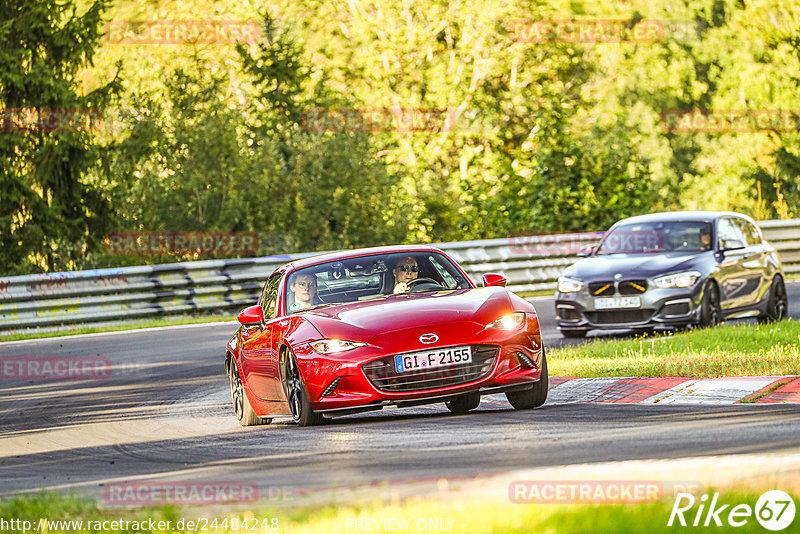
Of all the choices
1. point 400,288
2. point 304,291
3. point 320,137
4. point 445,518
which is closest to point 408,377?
point 400,288

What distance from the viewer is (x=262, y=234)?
1111 inches

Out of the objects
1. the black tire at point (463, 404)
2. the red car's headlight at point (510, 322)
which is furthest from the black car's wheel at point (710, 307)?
A: the red car's headlight at point (510, 322)

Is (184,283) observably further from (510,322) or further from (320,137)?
(510,322)

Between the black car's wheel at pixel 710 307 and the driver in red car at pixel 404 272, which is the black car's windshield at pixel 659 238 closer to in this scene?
the black car's wheel at pixel 710 307

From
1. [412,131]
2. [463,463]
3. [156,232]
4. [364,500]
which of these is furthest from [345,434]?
[412,131]

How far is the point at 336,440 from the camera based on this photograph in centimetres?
918

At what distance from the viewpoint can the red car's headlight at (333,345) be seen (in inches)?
387

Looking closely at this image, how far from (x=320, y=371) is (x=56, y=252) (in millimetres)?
18043

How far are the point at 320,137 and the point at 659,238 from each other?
45.1 feet

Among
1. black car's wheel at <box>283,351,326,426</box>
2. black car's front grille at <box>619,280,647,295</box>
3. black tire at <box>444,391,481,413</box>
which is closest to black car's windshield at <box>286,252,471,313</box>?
black car's wheel at <box>283,351,326,426</box>

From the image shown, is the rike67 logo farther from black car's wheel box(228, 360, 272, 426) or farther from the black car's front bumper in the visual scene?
the black car's front bumper

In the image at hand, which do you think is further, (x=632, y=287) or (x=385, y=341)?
(x=632, y=287)

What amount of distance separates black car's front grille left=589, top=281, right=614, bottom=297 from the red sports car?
5425mm

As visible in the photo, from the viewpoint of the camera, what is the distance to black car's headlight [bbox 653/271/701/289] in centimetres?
1628
